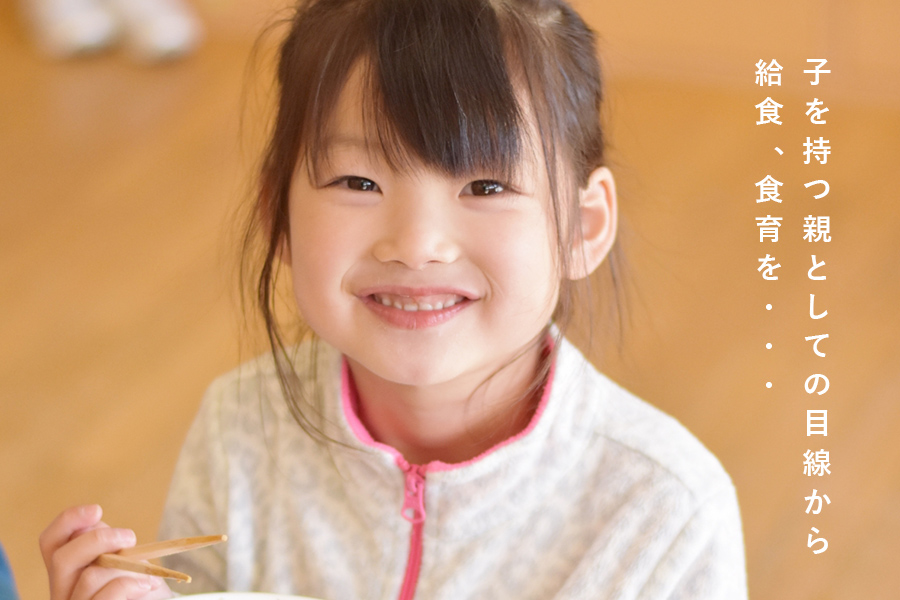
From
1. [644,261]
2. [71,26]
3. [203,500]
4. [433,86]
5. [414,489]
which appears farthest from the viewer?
[71,26]

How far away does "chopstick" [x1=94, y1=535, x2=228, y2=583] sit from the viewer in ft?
2.78

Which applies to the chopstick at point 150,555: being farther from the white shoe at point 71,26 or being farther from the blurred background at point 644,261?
the white shoe at point 71,26

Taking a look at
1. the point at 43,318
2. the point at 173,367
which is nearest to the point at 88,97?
the point at 43,318

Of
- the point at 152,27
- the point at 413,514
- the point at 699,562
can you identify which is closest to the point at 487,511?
the point at 413,514

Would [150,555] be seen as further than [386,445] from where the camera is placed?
No

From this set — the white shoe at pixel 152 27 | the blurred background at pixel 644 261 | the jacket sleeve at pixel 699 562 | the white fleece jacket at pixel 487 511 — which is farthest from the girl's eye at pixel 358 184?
the white shoe at pixel 152 27

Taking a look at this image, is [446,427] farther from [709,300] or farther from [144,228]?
[144,228]

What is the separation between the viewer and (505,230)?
87 centimetres

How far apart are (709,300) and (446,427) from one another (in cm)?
113

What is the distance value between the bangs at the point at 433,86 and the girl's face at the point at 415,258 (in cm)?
1

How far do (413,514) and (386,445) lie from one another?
0.07m

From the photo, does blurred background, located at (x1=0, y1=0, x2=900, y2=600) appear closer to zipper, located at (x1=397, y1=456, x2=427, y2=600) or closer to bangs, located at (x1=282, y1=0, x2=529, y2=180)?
zipper, located at (x1=397, y1=456, x2=427, y2=600)

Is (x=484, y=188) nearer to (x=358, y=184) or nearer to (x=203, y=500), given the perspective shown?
(x=358, y=184)

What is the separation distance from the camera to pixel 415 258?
83 centimetres
